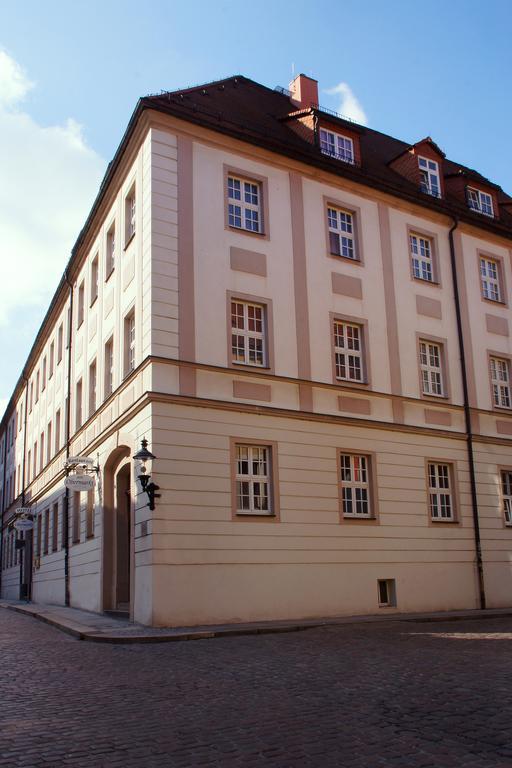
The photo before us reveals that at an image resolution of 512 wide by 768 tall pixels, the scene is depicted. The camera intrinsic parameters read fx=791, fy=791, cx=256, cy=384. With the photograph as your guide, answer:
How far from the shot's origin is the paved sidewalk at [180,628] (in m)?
14.3

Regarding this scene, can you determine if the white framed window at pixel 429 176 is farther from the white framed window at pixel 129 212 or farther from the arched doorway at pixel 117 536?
the arched doorway at pixel 117 536

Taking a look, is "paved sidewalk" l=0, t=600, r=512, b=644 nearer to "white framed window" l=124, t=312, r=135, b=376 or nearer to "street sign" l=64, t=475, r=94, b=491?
"street sign" l=64, t=475, r=94, b=491

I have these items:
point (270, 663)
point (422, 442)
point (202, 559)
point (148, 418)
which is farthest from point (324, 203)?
point (270, 663)

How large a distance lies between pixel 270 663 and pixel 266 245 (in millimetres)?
12175

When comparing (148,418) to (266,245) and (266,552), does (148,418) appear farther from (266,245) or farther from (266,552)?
(266,245)

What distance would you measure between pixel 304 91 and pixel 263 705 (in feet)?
77.6

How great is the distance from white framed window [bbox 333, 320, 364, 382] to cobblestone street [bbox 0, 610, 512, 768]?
9.21m

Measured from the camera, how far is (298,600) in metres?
18.2

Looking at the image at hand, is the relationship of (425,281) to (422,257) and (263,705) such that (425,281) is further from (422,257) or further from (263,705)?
(263,705)

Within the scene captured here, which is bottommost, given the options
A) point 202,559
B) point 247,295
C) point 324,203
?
point 202,559

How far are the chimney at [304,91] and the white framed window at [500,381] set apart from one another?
10671 mm

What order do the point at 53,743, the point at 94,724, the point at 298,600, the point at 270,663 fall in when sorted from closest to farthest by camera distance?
the point at 53,743 < the point at 94,724 < the point at 270,663 < the point at 298,600

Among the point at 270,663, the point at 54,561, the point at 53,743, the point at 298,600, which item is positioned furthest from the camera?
the point at 54,561

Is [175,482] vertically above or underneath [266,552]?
above
